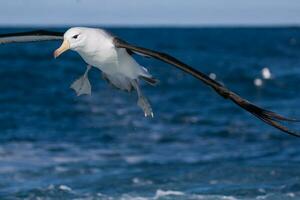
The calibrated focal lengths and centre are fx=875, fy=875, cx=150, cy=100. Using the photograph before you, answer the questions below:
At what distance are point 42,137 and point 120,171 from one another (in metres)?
3.79

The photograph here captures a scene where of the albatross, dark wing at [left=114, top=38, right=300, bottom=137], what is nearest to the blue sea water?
the albatross

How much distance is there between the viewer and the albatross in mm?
7590

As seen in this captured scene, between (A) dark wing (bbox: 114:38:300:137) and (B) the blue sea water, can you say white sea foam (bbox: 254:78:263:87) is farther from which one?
(A) dark wing (bbox: 114:38:300:137)

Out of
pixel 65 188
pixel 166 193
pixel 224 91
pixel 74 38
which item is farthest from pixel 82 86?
pixel 65 188

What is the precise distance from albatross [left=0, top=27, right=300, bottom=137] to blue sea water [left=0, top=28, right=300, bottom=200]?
13.2 ft

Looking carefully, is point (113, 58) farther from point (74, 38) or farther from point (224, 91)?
point (224, 91)

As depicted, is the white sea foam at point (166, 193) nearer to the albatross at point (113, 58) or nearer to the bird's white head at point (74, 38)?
the albatross at point (113, 58)

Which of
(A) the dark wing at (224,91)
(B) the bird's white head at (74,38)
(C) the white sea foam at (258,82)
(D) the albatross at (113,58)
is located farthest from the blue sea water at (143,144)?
(A) the dark wing at (224,91)

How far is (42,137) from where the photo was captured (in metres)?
17.9

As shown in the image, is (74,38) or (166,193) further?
(166,193)

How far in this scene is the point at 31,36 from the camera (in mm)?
9008

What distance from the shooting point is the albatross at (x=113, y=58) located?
759cm

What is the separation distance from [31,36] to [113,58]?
41.2 inches

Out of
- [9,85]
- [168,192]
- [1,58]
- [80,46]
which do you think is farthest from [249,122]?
[1,58]
